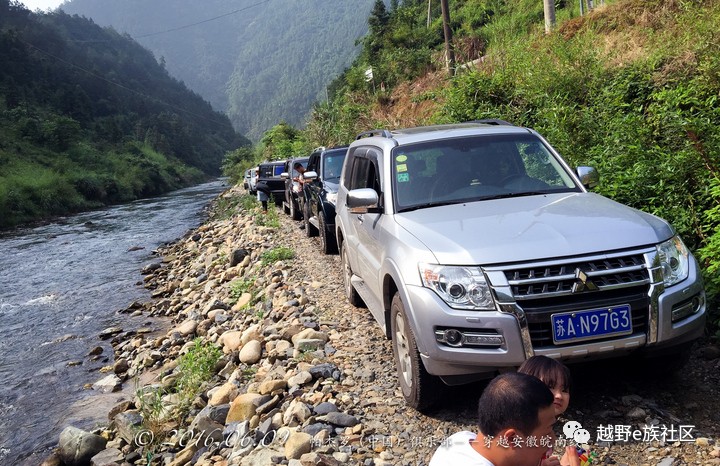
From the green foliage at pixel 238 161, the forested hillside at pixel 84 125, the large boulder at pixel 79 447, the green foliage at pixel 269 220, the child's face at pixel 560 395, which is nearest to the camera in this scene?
the child's face at pixel 560 395

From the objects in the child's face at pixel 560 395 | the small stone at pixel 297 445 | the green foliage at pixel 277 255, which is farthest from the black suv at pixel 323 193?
the child's face at pixel 560 395

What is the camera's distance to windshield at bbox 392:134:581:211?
4.36m

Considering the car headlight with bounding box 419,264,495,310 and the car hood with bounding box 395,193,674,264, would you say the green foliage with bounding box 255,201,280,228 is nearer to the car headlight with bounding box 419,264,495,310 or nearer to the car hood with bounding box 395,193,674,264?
the car hood with bounding box 395,193,674,264

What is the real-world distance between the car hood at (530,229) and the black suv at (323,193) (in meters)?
5.36

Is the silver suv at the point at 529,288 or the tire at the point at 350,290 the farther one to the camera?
the tire at the point at 350,290

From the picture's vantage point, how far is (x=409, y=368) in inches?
147

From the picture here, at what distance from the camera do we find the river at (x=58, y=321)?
6.43 meters

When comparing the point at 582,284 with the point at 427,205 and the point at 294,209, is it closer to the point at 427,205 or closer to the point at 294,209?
the point at 427,205

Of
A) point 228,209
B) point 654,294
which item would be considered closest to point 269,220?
point 228,209

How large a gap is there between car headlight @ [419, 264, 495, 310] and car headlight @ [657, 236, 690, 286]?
1030 millimetres

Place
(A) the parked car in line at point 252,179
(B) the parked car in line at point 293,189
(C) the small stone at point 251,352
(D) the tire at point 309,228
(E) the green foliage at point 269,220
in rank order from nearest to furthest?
(C) the small stone at point 251,352
(D) the tire at point 309,228
(E) the green foliage at point 269,220
(B) the parked car in line at point 293,189
(A) the parked car in line at point 252,179

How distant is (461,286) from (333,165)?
26.7 ft

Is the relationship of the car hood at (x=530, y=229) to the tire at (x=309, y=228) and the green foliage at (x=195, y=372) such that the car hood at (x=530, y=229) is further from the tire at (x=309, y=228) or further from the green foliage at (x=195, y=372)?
the tire at (x=309, y=228)

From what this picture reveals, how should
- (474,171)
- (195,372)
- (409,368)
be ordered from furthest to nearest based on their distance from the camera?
(195,372) → (474,171) → (409,368)
